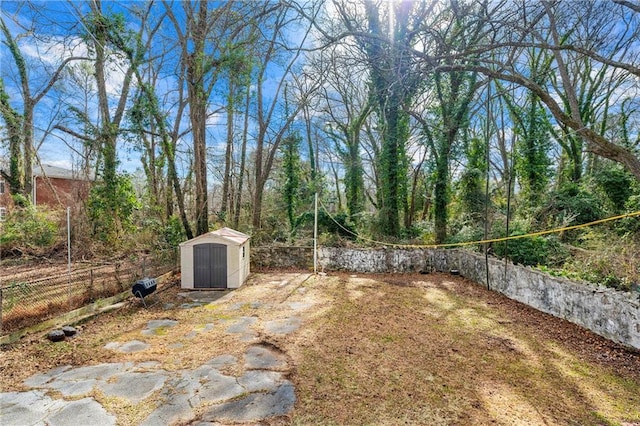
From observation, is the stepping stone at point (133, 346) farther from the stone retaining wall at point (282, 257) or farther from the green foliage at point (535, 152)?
the green foliage at point (535, 152)

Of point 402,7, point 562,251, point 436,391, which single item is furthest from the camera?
point 402,7

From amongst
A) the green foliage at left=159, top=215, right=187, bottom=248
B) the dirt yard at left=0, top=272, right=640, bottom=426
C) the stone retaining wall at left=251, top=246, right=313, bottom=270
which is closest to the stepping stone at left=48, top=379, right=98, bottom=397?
the dirt yard at left=0, top=272, right=640, bottom=426

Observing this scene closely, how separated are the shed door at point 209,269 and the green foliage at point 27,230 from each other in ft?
26.2

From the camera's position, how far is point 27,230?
11.6 metres

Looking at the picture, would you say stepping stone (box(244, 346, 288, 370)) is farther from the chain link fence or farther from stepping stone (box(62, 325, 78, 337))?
the chain link fence

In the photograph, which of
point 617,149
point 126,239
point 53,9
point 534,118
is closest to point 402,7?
point 617,149

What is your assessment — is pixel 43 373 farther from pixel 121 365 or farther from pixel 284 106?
pixel 284 106

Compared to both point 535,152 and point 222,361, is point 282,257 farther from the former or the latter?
point 535,152

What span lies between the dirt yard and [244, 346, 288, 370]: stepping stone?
6.2 inches

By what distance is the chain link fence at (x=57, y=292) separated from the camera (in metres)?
4.67

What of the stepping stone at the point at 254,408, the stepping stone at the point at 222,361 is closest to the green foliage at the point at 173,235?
the stepping stone at the point at 222,361

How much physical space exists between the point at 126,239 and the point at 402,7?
1163 cm

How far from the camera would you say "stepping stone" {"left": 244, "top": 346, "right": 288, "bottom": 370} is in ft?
12.8

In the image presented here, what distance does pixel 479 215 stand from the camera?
35.9 ft
